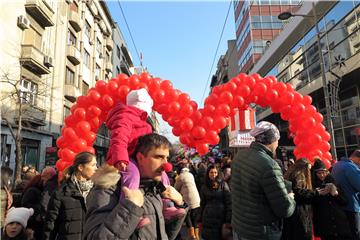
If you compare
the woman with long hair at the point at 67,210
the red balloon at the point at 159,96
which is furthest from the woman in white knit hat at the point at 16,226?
the red balloon at the point at 159,96

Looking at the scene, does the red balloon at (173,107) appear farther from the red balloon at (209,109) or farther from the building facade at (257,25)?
the building facade at (257,25)

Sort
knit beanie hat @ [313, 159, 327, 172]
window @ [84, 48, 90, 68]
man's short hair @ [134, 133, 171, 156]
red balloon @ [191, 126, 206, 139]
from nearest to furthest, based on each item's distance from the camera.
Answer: man's short hair @ [134, 133, 171, 156]
knit beanie hat @ [313, 159, 327, 172]
red balloon @ [191, 126, 206, 139]
window @ [84, 48, 90, 68]

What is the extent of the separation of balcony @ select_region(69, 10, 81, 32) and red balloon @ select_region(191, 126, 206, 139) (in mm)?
21042

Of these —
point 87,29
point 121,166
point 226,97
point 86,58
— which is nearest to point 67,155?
point 226,97

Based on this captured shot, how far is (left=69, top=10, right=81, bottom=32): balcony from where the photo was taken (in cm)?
2382

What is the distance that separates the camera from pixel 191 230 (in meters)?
7.19

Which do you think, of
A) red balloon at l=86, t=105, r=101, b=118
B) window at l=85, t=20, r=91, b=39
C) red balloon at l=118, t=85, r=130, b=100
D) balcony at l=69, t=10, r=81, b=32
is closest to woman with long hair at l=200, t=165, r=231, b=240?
red balloon at l=118, t=85, r=130, b=100

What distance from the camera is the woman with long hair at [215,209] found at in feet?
15.0

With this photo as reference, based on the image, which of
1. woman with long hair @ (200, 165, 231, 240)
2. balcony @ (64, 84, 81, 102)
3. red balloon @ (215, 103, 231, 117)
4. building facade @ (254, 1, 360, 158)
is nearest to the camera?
woman with long hair @ (200, 165, 231, 240)

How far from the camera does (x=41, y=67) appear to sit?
18.4m

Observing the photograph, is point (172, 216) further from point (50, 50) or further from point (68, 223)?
point (50, 50)

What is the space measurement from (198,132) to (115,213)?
15.7 feet

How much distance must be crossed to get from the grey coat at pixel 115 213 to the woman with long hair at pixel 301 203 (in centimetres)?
246

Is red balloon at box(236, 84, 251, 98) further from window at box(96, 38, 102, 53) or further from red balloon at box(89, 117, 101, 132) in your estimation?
window at box(96, 38, 102, 53)
